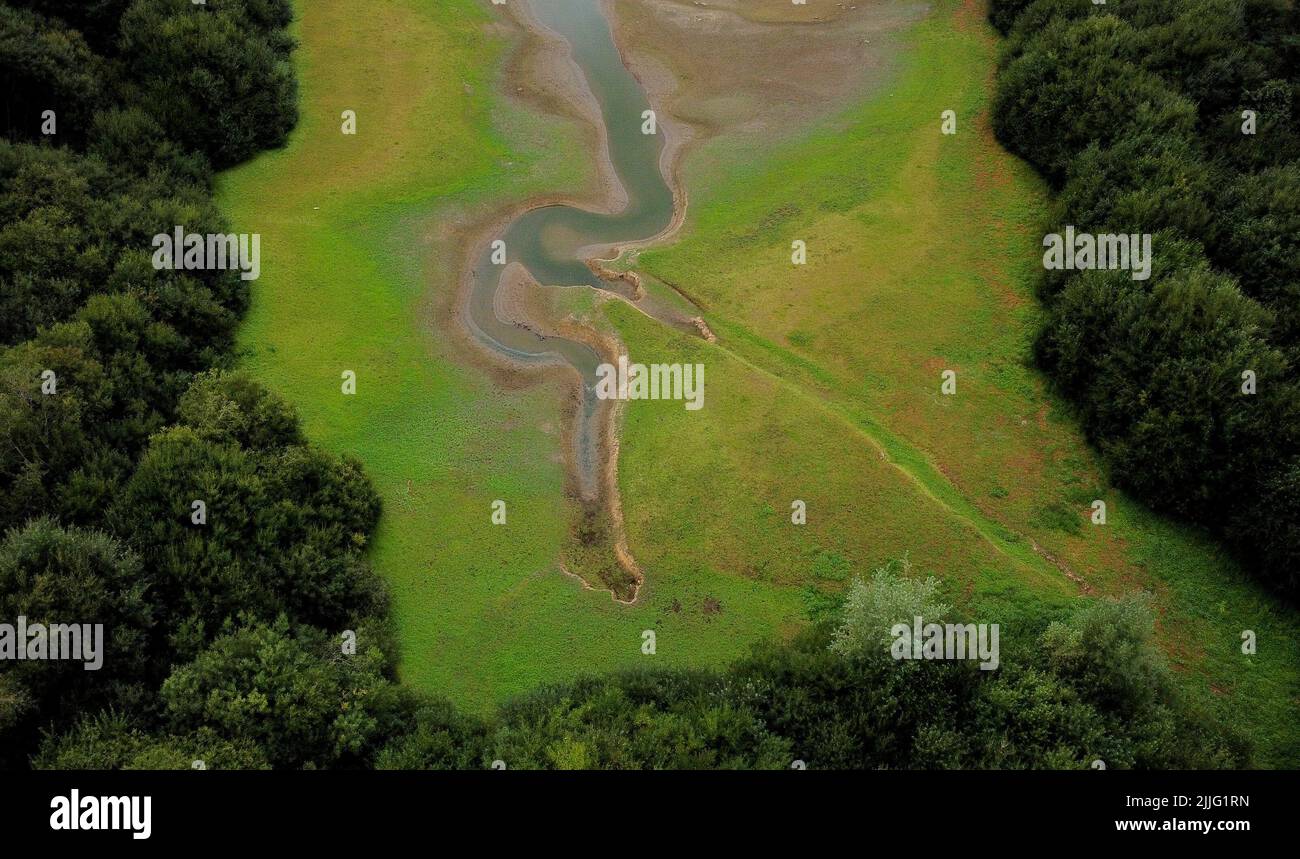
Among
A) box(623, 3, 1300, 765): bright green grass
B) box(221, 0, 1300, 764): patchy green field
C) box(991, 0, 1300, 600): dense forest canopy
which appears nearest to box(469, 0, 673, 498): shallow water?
box(221, 0, 1300, 764): patchy green field

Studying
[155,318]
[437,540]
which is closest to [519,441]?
[437,540]

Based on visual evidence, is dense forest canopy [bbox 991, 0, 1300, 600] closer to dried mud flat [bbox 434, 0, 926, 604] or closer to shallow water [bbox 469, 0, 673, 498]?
dried mud flat [bbox 434, 0, 926, 604]

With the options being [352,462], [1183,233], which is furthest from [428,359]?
[1183,233]

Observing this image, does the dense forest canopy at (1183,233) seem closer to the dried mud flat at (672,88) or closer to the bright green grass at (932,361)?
the bright green grass at (932,361)

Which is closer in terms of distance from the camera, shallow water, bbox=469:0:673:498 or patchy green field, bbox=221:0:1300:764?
patchy green field, bbox=221:0:1300:764

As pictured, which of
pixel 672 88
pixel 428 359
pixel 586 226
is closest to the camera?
pixel 428 359

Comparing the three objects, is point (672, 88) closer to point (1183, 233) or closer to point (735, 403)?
point (735, 403)
